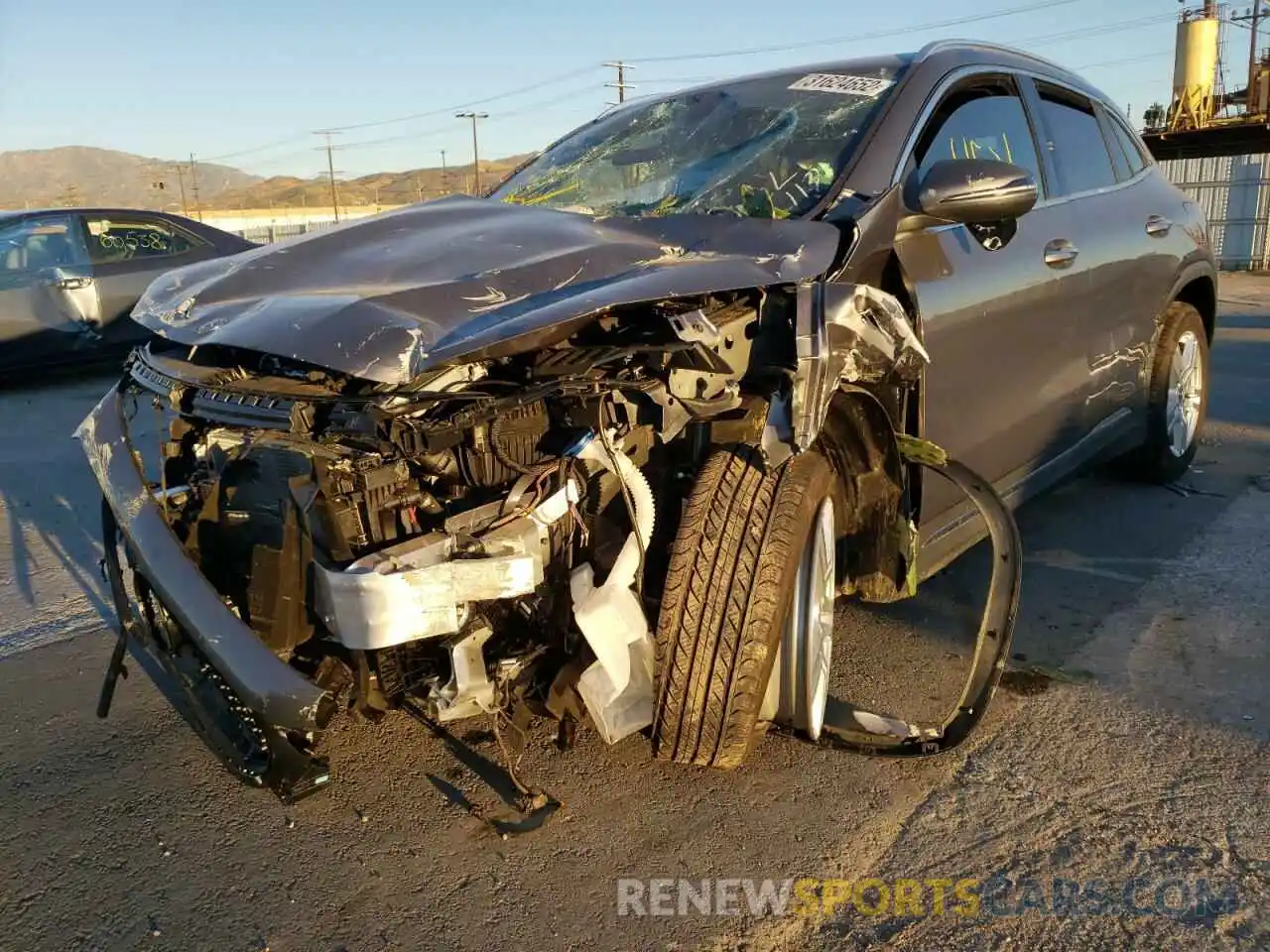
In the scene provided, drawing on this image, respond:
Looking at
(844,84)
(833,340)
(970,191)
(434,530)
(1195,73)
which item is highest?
(1195,73)

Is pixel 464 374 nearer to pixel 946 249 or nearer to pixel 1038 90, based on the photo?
pixel 946 249

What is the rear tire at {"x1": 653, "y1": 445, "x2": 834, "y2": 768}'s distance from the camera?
228 cm

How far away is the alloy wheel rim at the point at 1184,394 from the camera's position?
4.66 metres

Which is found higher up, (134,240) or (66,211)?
(66,211)

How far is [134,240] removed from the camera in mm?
8906

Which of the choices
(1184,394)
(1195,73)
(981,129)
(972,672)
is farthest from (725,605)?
(1195,73)

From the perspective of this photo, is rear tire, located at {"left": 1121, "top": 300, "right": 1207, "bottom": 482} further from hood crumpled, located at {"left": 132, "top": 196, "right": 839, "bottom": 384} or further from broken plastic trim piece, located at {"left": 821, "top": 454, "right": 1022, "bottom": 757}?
hood crumpled, located at {"left": 132, "top": 196, "right": 839, "bottom": 384}

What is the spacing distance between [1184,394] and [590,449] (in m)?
3.93

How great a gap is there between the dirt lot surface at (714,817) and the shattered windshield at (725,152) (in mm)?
1523

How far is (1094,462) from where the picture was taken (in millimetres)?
4180

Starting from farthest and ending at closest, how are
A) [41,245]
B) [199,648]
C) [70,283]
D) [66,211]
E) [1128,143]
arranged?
[66,211] → [41,245] → [70,283] → [1128,143] → [199,648]

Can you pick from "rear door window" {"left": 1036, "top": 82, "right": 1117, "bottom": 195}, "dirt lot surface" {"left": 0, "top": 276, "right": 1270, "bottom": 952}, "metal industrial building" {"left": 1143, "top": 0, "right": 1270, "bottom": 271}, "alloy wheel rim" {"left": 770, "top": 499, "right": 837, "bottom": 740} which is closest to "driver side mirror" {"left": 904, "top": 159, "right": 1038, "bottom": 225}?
"alloy wheel rim" {"left": 770, "top": 499, "right": 837, "bottom": 740}

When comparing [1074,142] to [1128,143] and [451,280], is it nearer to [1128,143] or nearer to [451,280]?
[1128,143]

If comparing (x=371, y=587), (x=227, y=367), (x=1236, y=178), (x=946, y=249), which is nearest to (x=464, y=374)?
(x=371, y=587)
